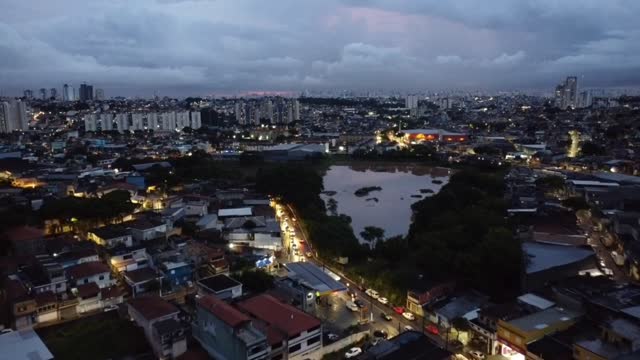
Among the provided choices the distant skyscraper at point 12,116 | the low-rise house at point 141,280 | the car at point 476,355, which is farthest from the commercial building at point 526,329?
the distant skyscraper at point 12,116

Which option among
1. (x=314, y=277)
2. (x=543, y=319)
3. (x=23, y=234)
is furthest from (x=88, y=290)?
(x=543, y=319)

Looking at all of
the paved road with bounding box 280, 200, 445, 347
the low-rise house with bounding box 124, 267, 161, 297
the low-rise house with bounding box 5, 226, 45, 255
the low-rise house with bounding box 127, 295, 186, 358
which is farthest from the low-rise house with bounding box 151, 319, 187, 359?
the low-rise house with bounding box 5, 226, 45, 255

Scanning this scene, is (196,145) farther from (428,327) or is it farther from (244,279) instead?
(428,327)

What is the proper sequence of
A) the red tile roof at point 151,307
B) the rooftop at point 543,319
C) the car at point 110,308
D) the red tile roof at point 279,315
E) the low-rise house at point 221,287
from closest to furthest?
the rooftop at point 543,319, the red tile roof at point 279,315, the red tile roof at point 151,307, the low-rise house at point 221,287, the car at point 110,308

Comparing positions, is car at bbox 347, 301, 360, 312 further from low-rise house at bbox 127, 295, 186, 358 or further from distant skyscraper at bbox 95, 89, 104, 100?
distant skyscraper at bbox 95, 89, 104, 100

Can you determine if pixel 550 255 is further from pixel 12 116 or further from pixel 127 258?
pixel 12 116

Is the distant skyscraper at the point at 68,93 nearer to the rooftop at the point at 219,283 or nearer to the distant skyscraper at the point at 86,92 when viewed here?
the distant skyscraper at the point at 86,92
